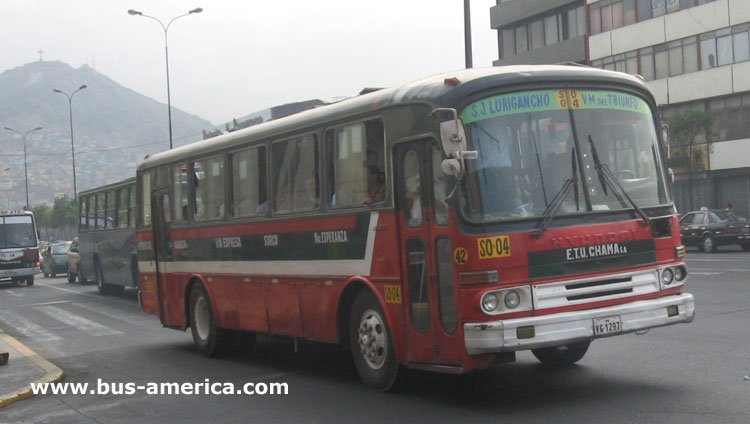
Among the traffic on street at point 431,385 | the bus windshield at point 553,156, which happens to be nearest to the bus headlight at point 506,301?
the bus windshield at point 553,156

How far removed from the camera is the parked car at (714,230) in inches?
1307

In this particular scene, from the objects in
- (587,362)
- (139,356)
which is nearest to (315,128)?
(587,362)

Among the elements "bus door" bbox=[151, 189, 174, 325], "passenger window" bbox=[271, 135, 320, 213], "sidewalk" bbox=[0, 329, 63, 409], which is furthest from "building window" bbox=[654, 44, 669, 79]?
"passenger window" bbox=[271, 135, 320, 213]

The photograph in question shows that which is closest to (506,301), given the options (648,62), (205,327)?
(205,327)

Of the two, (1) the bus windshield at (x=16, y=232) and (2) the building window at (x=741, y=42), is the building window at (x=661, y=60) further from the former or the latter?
(1) the bus windshield at (x=16, y=232)

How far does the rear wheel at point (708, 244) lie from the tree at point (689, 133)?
35.1 feet

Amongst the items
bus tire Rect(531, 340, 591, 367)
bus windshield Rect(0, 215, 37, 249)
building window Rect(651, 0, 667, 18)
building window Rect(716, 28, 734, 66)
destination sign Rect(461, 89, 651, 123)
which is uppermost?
building window Rect(651, 0, 667, 18)

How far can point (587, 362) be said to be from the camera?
1052 cm

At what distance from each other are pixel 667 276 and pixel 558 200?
4.47ft

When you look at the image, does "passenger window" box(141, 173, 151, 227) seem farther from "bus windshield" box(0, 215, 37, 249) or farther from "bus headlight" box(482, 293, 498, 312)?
"bus windshield" box(0, 215, 37, 249)

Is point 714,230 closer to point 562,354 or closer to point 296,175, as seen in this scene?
point 562,354

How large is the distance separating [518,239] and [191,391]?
4180mm

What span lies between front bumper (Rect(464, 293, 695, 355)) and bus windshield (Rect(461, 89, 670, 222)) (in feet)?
2.85

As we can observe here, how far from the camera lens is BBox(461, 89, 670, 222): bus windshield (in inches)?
326
